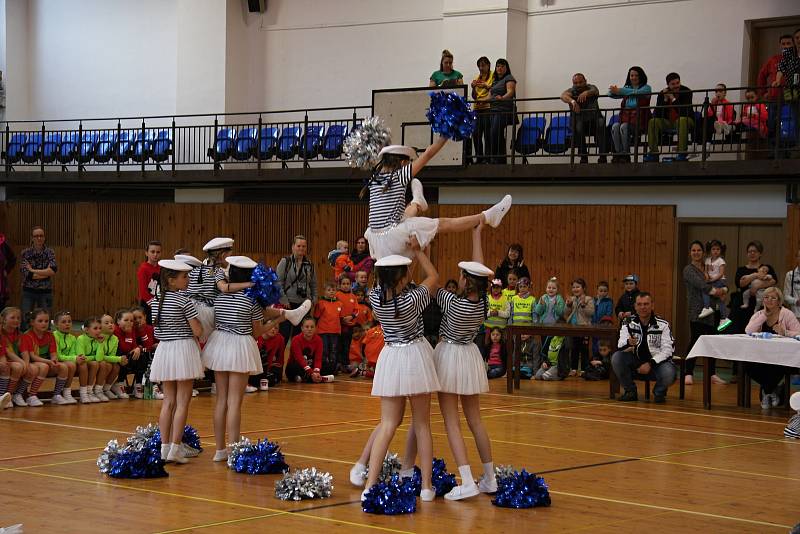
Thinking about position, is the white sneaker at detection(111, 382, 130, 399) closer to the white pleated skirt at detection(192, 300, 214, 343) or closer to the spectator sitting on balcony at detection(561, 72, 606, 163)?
the white pleated skirt at detection(192, 300, 214, 343)

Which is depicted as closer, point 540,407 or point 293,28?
point 540,407

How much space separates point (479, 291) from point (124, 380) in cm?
641

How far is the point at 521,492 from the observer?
6.84 m

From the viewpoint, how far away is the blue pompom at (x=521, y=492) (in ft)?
22.4

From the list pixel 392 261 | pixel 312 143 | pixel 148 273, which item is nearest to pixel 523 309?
pixel 148 273

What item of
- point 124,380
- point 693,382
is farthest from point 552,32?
point 124,380

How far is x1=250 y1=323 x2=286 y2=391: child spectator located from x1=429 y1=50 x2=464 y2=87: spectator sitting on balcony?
21.1 feet

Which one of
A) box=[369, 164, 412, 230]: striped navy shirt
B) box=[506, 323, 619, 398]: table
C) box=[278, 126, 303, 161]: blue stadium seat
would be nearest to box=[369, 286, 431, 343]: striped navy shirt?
box=[369, 164, 412, 230]: striped navy shirt

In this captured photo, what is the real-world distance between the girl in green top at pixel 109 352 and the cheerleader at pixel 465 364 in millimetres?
5569

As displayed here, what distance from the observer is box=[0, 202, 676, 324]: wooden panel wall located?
57.0 ft

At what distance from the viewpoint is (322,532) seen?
6.07 metres

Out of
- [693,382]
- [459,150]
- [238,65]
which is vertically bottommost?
[693,382]

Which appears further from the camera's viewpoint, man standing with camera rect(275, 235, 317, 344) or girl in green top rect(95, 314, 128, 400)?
man standing with camera rect(275, 235, 317, 344)

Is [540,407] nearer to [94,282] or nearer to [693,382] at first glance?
[693,382]
